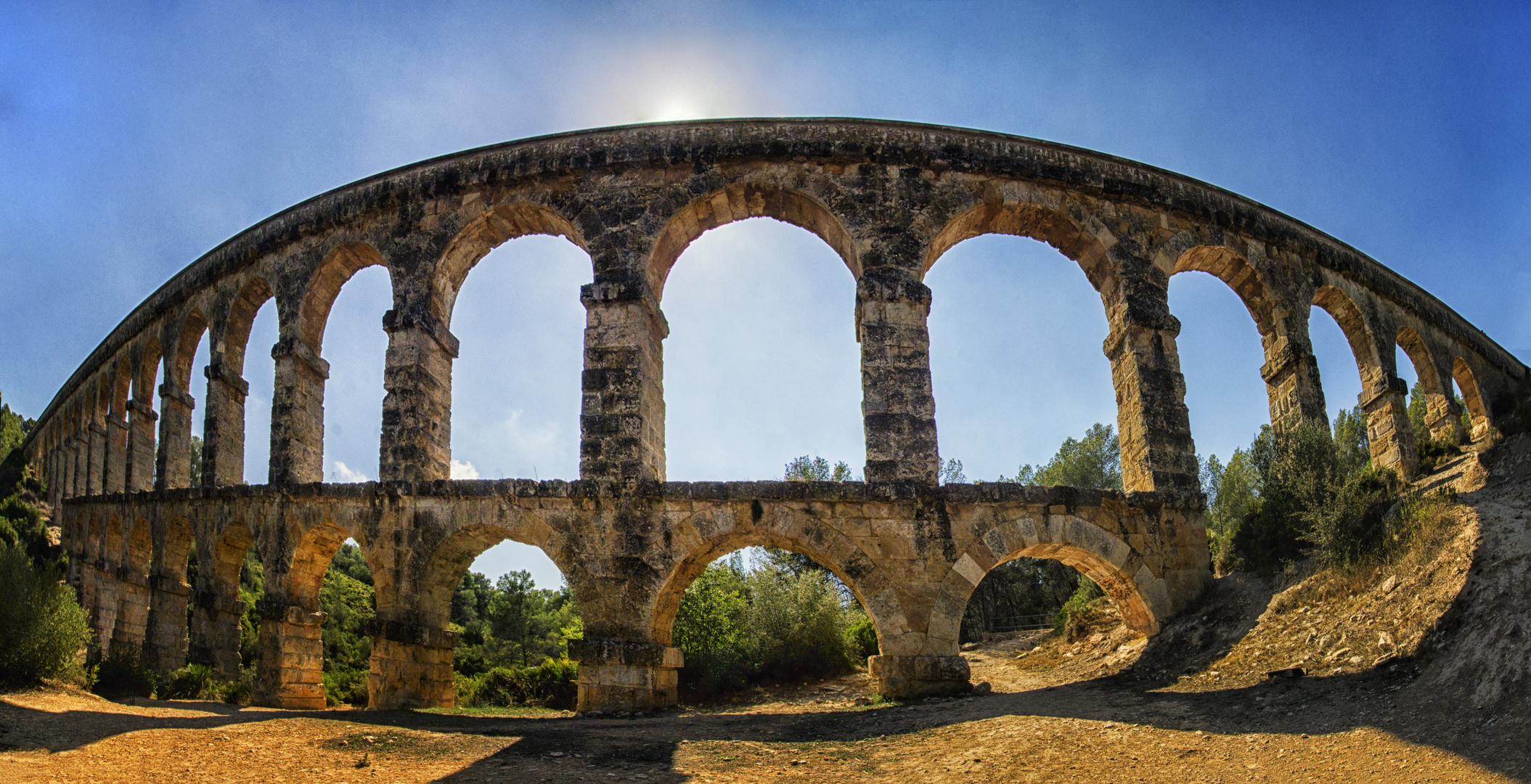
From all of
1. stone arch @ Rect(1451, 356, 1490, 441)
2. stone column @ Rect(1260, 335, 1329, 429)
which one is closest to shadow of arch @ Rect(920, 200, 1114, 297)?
stone column @ Rect(1260, 335, 1329, 429)

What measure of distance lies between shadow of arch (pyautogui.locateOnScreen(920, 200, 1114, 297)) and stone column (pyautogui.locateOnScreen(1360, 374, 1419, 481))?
17.1 ft

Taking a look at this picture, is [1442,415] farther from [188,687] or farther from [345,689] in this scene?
[188,687]

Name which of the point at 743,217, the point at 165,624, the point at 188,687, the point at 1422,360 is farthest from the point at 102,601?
the point at 1422,360

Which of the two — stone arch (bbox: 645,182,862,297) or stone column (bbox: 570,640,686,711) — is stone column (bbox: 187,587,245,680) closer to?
stone column (bbox: 570,640,686,711)

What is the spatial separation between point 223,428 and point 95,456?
8.55m

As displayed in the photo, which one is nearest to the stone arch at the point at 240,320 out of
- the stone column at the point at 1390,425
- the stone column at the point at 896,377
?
the stone column at the point at 896,377

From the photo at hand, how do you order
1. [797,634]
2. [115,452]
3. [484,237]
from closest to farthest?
[484,237]
[797,634]
[115,452]

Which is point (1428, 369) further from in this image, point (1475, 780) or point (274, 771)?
point (274, 771)

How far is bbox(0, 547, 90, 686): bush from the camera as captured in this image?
927 centimetres

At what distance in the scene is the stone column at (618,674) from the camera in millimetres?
9367

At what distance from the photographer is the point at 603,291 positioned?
10.9 meters

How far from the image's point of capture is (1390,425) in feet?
43.5

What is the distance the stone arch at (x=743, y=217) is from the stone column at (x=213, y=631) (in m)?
7.28

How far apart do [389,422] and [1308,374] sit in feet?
39.6
